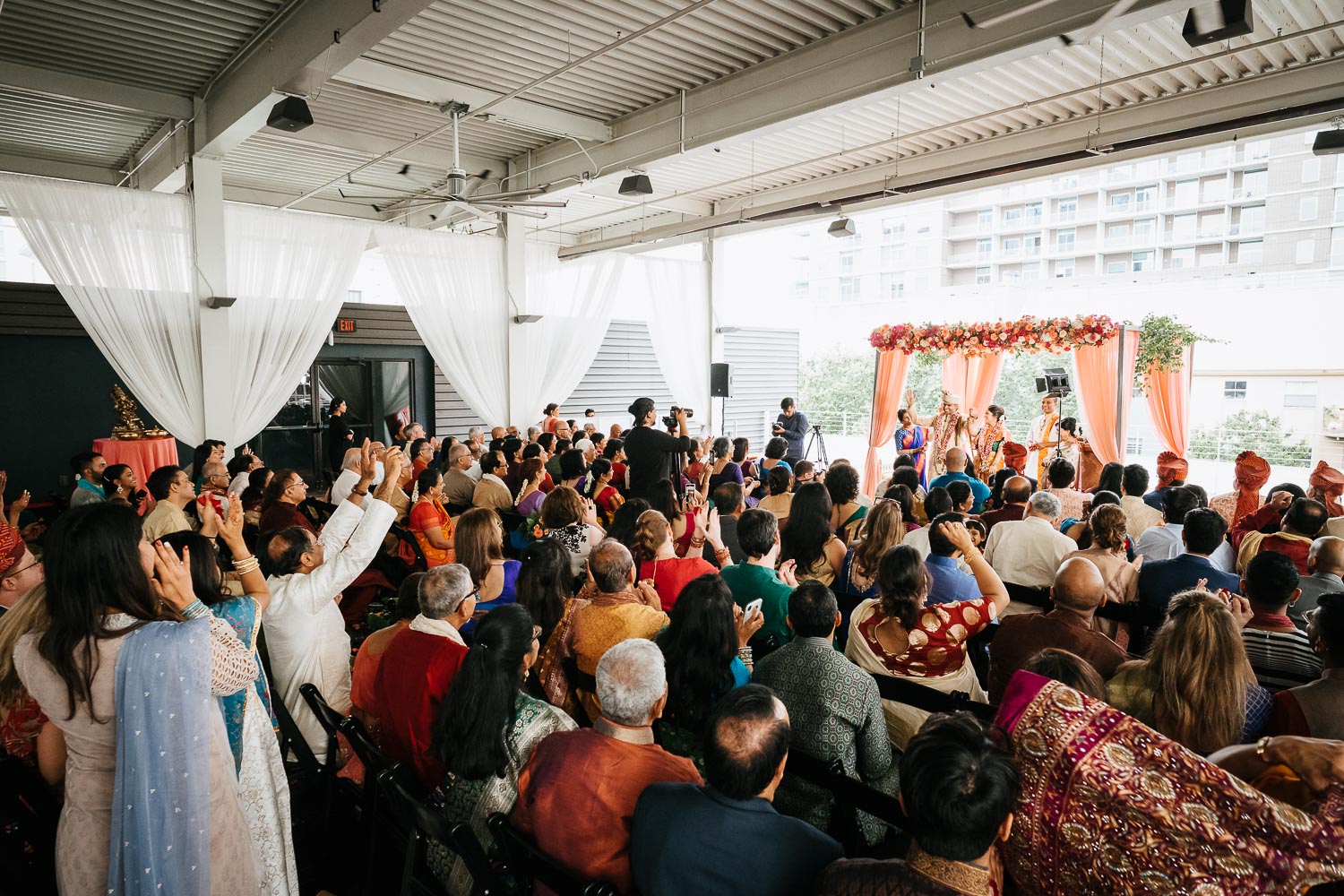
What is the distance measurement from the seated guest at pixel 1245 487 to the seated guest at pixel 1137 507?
1.68 feet

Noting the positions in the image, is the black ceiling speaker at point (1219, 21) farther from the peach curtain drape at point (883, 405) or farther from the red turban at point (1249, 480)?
the peach curtain drape at point (883, 405)

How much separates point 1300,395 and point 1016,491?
2175 cm

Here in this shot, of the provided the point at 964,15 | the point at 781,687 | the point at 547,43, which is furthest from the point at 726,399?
the point at 781,687

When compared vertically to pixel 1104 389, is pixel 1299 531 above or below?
below

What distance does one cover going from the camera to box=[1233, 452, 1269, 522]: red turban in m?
5.09

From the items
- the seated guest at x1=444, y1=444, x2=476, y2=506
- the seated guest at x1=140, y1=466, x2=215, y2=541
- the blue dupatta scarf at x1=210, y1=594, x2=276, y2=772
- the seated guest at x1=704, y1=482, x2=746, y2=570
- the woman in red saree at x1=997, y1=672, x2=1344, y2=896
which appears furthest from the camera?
the seated guest at x1=444, y1=444, x2=476, y2=506

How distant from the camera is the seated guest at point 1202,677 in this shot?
79.1 inches

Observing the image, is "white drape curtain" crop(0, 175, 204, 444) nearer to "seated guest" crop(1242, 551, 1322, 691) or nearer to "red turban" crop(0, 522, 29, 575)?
"red turban" crop(0, 522, 29, 575)

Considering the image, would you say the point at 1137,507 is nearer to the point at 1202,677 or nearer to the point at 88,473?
the point at 1202,677

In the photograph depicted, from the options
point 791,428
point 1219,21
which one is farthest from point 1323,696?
point 791,428

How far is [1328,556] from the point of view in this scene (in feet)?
10.4

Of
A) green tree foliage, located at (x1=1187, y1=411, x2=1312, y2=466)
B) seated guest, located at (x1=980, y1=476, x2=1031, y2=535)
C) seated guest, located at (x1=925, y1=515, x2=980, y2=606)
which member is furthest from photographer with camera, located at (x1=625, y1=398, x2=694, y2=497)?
green tree foliage, located at (x1=1187, y1=411, x2=1312, y2=466)

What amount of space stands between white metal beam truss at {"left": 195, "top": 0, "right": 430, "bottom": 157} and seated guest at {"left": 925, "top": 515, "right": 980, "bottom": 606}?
4.09 meters

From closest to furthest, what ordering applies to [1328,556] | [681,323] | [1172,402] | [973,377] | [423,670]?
1. [423,670]
2. [1328,556]
3. [1172,402]
4. [973,377]
5. [681,323]
